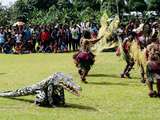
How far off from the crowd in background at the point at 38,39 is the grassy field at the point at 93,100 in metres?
8.48

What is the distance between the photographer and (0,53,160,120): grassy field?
12.0m

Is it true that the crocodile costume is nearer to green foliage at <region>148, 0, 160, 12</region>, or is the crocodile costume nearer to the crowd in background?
the crowd in background

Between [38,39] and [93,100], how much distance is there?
57.6 ft

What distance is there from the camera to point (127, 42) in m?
18.2

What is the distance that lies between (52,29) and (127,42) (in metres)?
13.6

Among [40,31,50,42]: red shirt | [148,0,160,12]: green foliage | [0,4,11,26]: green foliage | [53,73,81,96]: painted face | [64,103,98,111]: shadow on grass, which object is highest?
[148,0,160,12]: green foliage

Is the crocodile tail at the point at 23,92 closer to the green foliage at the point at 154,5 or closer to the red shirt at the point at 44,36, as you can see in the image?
the red shirt at the point at 44,36

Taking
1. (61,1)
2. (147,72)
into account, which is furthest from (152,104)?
(61,1)

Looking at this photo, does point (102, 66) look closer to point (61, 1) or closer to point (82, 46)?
point (82, 46)

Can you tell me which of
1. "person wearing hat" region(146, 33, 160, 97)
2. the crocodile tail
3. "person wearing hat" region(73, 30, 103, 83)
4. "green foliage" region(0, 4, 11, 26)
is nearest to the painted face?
the crocodile tail

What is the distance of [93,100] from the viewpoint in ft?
45.8

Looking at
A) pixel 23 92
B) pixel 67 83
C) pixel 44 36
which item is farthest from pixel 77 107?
pixel 44 36

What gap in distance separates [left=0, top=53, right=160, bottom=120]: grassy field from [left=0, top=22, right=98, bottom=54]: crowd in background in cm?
848

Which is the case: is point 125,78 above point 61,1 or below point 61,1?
below
